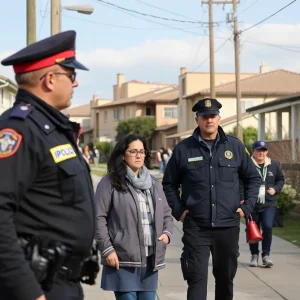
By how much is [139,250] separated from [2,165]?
10.2 feet

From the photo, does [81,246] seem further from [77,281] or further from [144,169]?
[144,169]

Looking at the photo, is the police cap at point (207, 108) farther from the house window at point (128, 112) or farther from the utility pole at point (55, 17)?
the house window at point (128, 112)

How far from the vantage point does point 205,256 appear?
7.01 metres

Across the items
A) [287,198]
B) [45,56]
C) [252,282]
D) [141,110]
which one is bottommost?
[252,282]

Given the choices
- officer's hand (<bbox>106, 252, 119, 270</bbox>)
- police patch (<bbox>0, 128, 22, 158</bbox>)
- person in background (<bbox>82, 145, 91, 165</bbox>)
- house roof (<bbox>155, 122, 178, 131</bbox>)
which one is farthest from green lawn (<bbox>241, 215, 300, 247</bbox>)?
house roof (<bbox>155, 122, 178, 131</bbox>)

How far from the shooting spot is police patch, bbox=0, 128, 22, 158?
3.21 m

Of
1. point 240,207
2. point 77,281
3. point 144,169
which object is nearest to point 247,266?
point 240,207

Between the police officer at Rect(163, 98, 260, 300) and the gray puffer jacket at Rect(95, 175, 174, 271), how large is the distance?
70cm

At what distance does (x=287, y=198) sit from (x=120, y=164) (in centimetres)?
1256

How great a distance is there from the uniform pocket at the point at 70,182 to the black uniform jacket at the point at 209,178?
3692 mm

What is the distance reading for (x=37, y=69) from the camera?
11.3 feet

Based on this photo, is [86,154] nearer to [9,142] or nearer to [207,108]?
[207,108]

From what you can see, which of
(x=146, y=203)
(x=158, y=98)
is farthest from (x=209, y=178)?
(x=158, y=98)

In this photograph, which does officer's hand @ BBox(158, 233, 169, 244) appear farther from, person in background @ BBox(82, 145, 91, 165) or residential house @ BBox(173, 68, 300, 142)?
residential house @ BBox(173, 68, 300, 142)
